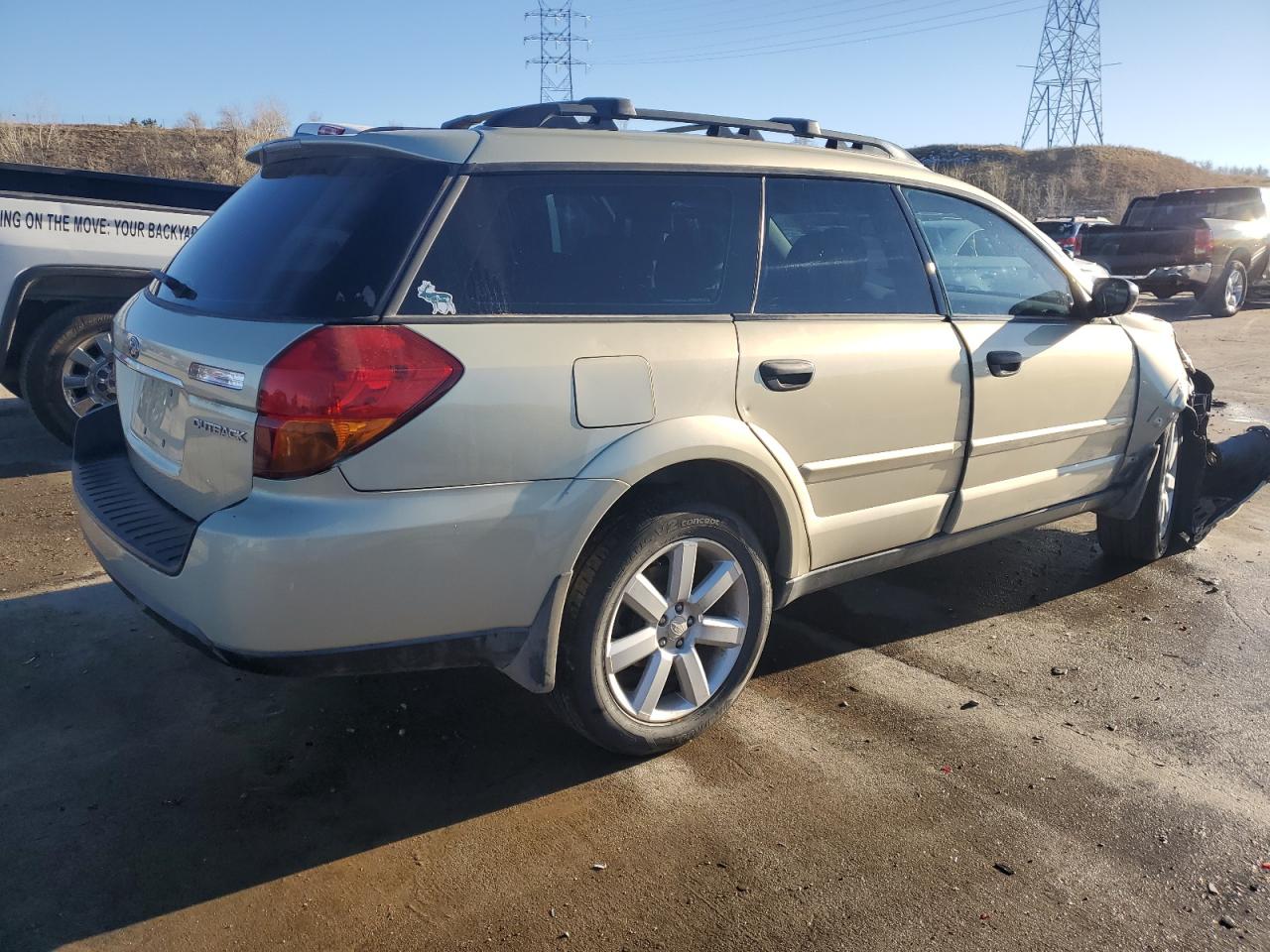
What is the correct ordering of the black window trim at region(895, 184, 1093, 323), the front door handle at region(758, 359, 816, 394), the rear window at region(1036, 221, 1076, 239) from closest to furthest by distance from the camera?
the front door handle at region(758, 359, 816, 394), the black window trim at region(895, 184, 1093, 323), the rear window at region(1036, 221, 1076, 239)

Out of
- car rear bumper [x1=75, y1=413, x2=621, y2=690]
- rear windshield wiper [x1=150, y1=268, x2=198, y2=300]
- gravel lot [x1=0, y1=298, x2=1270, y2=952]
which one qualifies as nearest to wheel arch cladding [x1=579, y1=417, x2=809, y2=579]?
car rear bumper [x1=75, y1=413, x2=621, y2=690]

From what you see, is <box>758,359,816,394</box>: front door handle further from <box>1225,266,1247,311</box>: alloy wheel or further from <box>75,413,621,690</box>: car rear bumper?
<box>1225,266,1247,311</box>: alloy wheel

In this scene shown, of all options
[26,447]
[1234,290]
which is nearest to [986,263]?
[26,447]

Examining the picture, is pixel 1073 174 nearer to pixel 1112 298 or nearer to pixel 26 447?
pixel 1112 298

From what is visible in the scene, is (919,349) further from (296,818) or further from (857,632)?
(296,818)

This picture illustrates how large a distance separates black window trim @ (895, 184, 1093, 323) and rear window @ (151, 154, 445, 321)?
6.32 feet

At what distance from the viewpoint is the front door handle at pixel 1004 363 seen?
380 cm

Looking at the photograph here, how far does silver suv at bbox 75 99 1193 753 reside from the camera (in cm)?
249

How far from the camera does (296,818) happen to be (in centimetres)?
280

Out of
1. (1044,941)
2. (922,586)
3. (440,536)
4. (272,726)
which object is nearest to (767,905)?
(1044,941)

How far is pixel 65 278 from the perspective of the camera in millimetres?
5984

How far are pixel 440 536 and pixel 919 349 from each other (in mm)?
1922

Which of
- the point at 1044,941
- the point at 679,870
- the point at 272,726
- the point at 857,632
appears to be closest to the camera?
the point at 1044,941

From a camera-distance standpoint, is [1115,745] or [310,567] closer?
[310,567]
